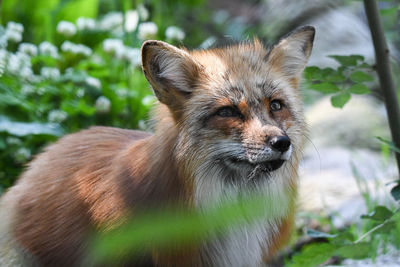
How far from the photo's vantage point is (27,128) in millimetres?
5582

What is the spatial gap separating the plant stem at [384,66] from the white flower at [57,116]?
12.1 ft

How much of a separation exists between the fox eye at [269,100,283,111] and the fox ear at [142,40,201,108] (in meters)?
0.53

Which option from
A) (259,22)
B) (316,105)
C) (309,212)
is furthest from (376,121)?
(259,22)

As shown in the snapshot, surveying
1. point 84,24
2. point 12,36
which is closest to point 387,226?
point 12,36

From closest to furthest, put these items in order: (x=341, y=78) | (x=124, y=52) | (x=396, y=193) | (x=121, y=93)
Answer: (x=396, y=193) < (x=341, y=78) < (x=124, y=52) < (x=121, y=93)

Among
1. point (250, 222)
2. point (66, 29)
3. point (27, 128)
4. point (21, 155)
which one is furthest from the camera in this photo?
point (66, 29)

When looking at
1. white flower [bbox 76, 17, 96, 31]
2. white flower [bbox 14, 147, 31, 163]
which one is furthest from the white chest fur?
white flower [bbox 76, 17, 96, 31]

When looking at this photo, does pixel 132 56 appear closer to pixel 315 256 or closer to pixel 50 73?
pixel 50 73

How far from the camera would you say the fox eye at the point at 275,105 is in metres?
3.46

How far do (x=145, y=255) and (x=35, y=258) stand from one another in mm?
853

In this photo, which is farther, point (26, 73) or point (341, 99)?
point (26, 73)

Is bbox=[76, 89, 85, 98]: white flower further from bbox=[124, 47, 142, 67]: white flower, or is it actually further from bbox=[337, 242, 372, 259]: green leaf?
bbox=[337, 242, 372, 259]: green leaf

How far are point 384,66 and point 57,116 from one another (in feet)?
12.3

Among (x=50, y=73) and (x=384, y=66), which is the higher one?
(x=50, y=73)
